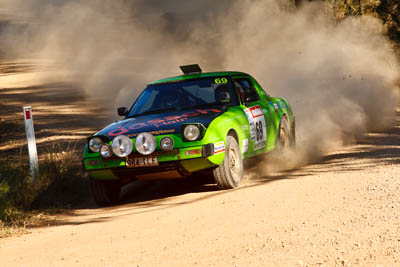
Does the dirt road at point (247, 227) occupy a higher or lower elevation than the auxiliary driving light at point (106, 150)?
lower

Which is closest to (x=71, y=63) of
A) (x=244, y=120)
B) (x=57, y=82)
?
(x=57, y=82)

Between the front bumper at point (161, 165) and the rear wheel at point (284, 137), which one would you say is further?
the rear wheel at point (284, 137)

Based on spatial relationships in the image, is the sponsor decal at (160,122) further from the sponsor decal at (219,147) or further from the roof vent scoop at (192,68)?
the roof vent scoop at (192,68)

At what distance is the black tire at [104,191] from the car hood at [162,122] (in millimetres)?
726

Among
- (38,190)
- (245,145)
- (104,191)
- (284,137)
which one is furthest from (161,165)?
(284,137)

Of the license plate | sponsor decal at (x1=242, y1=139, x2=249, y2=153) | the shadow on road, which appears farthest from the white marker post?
sponsor decal at (x1=242, y1=139, x2=249, y2=153)

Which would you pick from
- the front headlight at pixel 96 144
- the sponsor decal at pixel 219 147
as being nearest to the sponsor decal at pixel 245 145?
the sponsor decal at pixel 219 147

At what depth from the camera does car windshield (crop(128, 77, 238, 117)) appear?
8898mm

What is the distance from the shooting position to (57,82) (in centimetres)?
2512

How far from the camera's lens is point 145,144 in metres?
7.74

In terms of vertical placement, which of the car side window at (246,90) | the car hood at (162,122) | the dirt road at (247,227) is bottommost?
the dirt road at (247,227)

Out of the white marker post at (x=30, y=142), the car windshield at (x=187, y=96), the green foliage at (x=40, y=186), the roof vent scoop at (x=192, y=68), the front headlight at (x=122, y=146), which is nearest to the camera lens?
the front headlight at (x=122, y=146)

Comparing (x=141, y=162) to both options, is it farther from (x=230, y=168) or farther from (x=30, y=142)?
(x=30, y=142)

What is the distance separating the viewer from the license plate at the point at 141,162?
7762 millimetres
